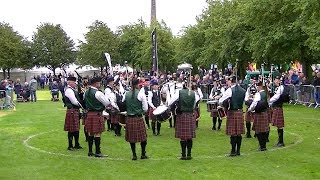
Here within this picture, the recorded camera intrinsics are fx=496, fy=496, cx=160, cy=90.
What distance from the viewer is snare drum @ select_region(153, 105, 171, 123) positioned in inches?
469

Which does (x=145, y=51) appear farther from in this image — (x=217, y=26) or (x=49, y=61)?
(x=49, y=61)

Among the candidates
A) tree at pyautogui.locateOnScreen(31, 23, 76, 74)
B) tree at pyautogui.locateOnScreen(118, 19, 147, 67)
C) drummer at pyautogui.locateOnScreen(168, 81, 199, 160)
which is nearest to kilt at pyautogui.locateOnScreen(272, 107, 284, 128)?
drummer at pyautogui.locateOnScreen(168, 81, 199, 160)

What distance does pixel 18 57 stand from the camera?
5419 cm

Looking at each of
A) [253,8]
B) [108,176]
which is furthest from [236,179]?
[253,8]

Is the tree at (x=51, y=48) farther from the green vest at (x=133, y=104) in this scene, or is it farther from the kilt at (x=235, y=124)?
the kilt at (x=235, y=124)

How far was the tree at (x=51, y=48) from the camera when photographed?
183ft

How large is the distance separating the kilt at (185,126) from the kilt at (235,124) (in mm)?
860

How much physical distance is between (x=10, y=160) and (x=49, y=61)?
154 ft

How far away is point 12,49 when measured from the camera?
53000mm

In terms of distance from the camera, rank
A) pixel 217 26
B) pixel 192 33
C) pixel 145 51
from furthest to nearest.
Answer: pixel 145 51
pixel 192 33
pixel 217 26

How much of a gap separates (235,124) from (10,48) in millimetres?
46019

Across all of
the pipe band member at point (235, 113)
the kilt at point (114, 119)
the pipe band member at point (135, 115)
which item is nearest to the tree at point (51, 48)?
the kilt at point (114, 119)

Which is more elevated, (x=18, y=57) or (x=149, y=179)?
(x=18, y=57)

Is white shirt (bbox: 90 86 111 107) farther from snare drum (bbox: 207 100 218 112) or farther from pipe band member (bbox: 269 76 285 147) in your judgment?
snare drum (bbox: 207 100 218 112)
